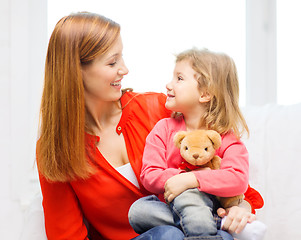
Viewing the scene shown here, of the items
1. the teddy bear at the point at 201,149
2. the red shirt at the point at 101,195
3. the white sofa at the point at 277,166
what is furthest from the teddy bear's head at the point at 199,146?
the white sofa at the point at 277,166

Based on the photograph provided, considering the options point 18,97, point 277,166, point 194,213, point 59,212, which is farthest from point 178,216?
point 18,97

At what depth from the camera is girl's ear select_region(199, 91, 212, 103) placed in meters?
1.24

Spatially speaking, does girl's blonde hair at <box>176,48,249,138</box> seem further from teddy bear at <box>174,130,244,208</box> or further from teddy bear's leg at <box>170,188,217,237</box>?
teddy bear's leg at <box>170,188,217,237</box>

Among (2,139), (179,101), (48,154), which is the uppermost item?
(179,101)

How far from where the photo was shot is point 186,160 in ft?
3.81

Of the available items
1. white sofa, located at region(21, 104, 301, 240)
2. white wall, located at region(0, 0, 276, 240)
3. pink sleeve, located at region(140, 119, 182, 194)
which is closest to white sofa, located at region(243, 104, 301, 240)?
white sofa, located at region(21, 104, 301, 240)

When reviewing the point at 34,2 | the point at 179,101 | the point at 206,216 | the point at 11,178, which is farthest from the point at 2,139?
the point at 206,216

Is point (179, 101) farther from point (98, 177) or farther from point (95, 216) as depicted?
point (95, 216)

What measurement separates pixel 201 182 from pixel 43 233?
657 mm

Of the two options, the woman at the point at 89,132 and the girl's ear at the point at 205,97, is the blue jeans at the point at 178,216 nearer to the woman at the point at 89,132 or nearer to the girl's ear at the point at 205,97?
the woman at the point at 89,132

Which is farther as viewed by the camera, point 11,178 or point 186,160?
point 11,178

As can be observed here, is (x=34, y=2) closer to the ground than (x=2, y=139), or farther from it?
farther from it

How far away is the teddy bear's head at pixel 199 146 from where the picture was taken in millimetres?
1120

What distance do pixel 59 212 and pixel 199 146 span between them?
1.94ft
